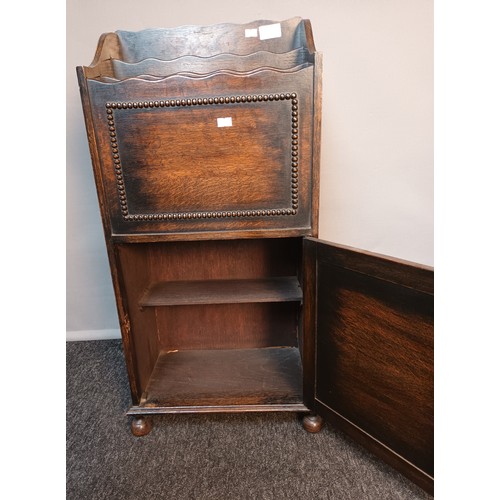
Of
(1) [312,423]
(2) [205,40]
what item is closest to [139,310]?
(1) [312,423]

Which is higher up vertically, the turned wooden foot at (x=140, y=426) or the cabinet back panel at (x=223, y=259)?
the cabinet back panel at (x=223, y=259)

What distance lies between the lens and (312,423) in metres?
1.15

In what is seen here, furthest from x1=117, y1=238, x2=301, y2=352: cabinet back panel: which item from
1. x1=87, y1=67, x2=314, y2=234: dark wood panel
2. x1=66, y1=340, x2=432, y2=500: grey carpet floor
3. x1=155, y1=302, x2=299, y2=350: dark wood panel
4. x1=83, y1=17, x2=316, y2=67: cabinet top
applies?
x1=83, y1=17, x2=316, y2=67: cabinet top

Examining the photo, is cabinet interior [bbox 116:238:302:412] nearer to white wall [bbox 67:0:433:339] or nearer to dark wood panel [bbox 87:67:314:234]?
dark wood panel [bbox 87:67:314:234]

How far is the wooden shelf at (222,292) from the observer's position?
1195 mm

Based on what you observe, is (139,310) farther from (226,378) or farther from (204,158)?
(204,158)

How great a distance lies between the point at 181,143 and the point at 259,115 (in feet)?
0.71

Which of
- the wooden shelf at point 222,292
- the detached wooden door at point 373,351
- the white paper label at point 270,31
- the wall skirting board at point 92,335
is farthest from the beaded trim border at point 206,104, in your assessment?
the wall skirting board at point 92,335

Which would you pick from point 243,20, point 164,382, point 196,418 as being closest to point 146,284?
point 164,382

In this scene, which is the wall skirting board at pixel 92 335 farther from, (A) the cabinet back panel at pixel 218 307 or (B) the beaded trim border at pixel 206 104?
(B) the beaded trim border at pixel 206 104

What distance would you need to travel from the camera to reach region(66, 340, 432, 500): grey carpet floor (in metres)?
0.98

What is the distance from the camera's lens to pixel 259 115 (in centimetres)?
95

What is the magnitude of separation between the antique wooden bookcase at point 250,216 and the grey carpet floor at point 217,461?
8 cm
